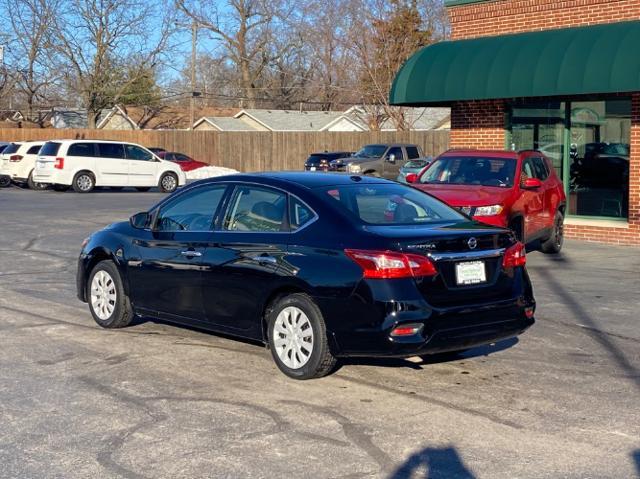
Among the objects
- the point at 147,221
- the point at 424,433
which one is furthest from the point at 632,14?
the point at 424,433

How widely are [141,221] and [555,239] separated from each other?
29.4 ft

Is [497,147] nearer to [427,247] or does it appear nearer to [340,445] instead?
[427,247]

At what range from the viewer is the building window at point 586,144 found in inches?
718

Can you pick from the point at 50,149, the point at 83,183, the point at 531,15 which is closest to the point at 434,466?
the point at 531,15

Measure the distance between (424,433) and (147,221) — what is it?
3.91 meters

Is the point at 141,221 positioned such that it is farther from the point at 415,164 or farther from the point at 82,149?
the point at 82,149

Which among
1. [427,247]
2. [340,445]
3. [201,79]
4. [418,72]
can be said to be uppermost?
[201,79]

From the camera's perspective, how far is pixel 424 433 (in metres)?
6.09

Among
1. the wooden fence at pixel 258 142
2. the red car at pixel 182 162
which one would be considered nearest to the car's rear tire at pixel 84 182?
the red car at pixel 182 162

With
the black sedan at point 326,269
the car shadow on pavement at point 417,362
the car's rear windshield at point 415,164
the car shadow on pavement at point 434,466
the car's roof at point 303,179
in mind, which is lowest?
the car shadow on pavement at point 434,466

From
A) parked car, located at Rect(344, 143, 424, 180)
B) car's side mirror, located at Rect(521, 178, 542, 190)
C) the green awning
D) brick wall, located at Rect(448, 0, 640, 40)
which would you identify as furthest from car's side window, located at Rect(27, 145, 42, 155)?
car's side mirror, located at Rect(521, 178, 542, 190)

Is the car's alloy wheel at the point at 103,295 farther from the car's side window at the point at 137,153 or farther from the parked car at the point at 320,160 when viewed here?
the parked car at the point at 320,160

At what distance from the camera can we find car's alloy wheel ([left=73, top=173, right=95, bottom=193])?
32.0 m

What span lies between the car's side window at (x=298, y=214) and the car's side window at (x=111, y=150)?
25752 mm
